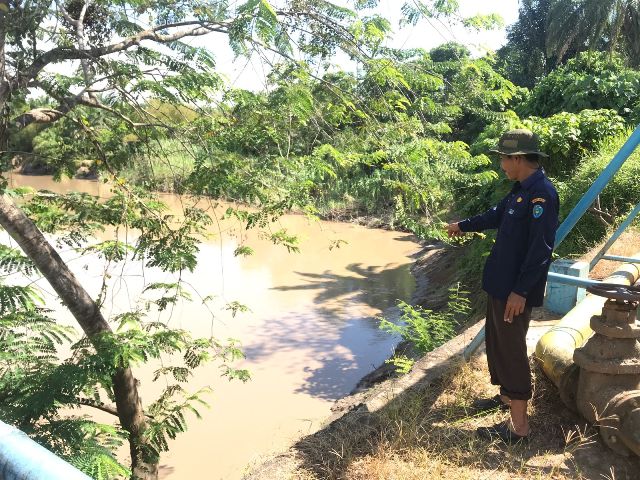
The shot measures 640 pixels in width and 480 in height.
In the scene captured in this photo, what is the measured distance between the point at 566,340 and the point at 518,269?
78 cm

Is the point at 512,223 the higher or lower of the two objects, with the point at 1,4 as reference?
lower

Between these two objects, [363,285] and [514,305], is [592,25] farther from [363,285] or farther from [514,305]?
[514,305]

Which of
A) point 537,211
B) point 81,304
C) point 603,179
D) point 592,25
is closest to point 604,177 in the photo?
point 603,179

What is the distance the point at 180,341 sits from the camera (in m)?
4.11

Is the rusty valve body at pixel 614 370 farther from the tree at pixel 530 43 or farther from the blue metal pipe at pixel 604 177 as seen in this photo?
the tree at pixel 530 43

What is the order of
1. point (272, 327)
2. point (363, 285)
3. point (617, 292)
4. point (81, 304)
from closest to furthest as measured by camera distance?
point (617, 292) < point (81, 304) < point (272, 327) < point (363, 285)

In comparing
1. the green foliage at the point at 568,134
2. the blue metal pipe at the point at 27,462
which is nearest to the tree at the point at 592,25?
the green foliage at the point at 568,134

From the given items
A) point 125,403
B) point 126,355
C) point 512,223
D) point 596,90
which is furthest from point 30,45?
point 596,90

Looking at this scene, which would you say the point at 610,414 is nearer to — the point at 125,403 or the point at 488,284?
the point at 488,284

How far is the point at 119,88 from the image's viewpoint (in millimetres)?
3768

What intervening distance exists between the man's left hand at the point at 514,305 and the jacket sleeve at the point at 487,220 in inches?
24.3

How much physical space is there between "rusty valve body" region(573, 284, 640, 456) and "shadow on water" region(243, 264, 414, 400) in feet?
18.9

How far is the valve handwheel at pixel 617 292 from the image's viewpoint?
245cm

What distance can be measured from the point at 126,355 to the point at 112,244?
33.1 inches
